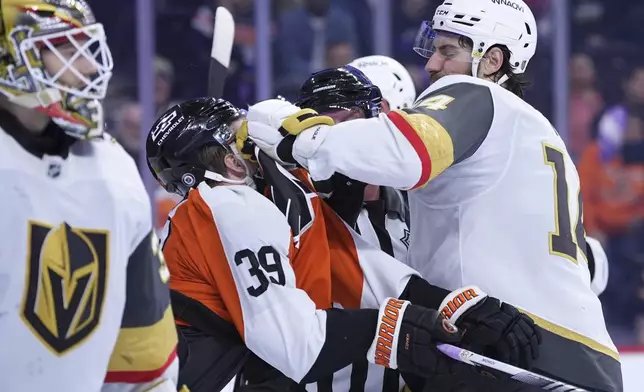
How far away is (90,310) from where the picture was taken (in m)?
1.52

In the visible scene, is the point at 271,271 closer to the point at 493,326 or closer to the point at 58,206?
the point at 493,326

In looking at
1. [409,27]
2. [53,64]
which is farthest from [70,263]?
[409,27]

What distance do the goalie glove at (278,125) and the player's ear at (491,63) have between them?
0.41 m

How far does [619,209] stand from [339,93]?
3598 mm

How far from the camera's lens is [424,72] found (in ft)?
18.7

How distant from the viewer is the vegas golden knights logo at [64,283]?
1466mm

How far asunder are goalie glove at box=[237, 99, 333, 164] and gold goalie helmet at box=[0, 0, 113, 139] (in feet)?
1.91

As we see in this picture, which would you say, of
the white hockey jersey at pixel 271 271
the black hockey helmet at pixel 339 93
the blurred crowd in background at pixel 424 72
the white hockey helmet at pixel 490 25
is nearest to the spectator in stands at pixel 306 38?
the blurred crowd in background at pixel 424 72

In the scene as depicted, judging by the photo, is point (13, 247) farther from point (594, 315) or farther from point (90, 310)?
point (594, 315)

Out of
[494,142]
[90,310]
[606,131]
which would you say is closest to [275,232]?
[494,142]

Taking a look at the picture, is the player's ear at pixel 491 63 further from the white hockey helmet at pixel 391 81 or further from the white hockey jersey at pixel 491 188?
the white hockey helmet at pixel 391 81

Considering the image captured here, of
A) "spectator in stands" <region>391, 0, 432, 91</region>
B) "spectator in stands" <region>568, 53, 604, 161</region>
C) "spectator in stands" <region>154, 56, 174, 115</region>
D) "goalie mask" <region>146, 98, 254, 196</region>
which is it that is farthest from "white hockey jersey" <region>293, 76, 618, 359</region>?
"spectator in stands" <region>568, 53, 604, 161</region>

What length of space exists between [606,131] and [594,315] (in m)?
3.90

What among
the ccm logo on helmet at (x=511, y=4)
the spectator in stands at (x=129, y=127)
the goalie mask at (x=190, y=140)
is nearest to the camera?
the goalie mask at (x=190, y=140)
